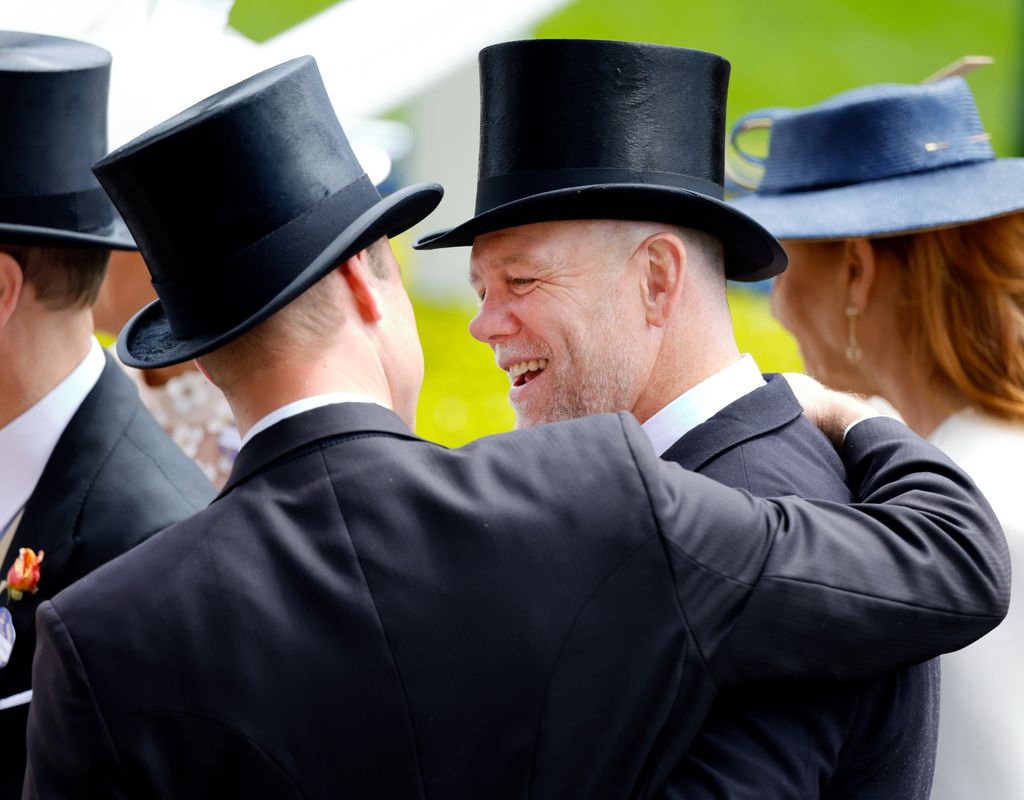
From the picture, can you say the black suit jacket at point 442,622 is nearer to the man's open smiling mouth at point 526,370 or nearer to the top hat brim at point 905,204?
the man's open smiling mouth at point 526,370

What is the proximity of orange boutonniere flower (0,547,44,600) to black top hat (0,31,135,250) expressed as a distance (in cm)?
66

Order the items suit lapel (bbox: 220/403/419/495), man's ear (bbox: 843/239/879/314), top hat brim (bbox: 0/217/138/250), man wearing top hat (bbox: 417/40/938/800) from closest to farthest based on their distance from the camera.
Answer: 1. suit lapel (bbox: 220/403/419/495)
2. man wearing top hat (bbox: 417/40/938/800)
3. top hat brim (bbox: 0/217/138/250)
4. man's ear (bbox: 843/239/879/314)

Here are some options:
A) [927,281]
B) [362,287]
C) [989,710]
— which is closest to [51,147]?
[362,287]

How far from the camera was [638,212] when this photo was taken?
2539 millimetres

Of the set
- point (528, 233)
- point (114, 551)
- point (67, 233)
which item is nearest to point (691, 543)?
point (528, 233)

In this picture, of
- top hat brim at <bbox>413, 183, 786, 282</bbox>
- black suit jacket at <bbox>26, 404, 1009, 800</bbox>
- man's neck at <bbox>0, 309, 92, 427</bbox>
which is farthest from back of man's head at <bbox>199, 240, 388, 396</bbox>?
man's neck at <bbox>0, 309, 92, 427</bbox>

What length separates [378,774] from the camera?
1.86m

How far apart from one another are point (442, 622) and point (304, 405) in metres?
0.38

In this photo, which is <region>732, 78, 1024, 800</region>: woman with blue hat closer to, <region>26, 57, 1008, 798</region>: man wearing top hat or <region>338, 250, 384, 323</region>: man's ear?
<region>26, 57, 1008, 798</region>: man wearing top hat

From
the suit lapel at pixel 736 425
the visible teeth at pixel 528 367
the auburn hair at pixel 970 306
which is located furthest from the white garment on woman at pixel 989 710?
the visible teeth at pixel 528 367

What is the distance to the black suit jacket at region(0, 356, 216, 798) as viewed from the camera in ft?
8.52

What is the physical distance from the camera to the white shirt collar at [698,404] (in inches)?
96.8

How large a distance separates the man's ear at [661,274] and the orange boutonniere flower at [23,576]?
1249 millimetres

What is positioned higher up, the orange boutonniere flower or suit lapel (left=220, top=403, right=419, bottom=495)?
suit lapel (left=220, top=403, right=419, bottom=495)
